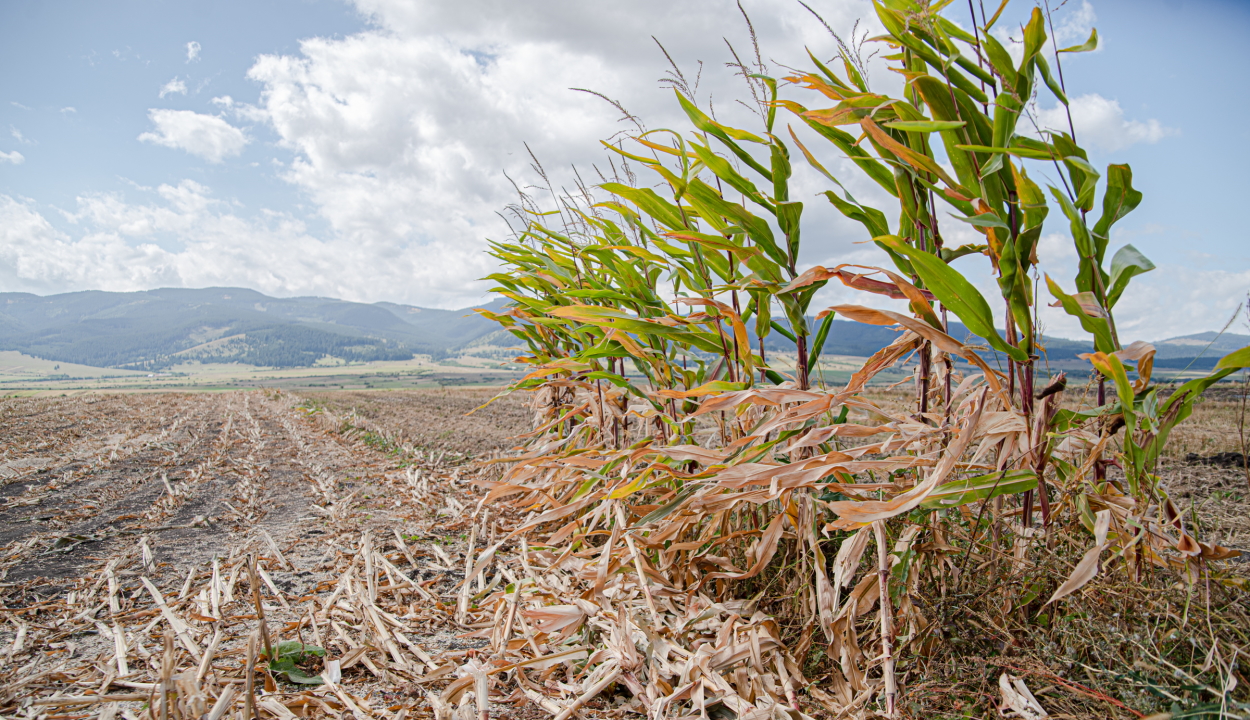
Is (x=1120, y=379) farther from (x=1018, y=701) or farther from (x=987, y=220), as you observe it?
(x=1018, y=701)

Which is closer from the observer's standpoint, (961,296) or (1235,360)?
(1235,360)

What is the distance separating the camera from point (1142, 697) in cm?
113

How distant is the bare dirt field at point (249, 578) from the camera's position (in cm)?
153

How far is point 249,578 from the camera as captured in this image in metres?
1.99

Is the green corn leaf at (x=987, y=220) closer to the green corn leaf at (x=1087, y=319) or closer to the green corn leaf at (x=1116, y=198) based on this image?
the green corn leaf at (x=1087, y=319)

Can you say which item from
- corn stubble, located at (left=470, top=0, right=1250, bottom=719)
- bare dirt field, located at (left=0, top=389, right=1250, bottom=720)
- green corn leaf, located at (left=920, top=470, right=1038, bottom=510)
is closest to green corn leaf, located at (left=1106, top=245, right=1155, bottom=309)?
corn stubble, located at (left=470, top=0, right=1250, bottom=719)

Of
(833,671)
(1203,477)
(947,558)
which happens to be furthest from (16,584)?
(1203,477)

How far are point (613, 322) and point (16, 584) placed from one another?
9.34 feet

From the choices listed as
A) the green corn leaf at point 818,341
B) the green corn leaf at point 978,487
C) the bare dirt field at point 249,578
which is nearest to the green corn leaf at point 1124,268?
the green corn leaf at point 978,487

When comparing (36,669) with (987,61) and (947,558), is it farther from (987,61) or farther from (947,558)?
(987,61)

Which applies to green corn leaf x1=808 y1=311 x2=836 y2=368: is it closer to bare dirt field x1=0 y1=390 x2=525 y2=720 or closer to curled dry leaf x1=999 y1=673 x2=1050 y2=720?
curled dry leaf x1=999 y1=673 x2=1050 y2=720

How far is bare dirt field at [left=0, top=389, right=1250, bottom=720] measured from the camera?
1530mm

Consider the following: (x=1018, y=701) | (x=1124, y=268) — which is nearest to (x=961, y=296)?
(x=1124, y=268)

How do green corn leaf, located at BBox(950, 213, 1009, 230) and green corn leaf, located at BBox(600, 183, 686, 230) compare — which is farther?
green corn leaf, located at BBox(600, 183, 686, 230)
